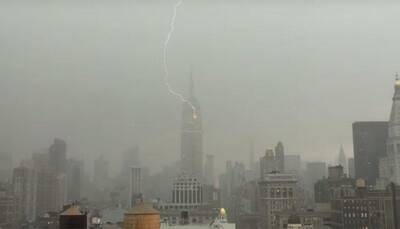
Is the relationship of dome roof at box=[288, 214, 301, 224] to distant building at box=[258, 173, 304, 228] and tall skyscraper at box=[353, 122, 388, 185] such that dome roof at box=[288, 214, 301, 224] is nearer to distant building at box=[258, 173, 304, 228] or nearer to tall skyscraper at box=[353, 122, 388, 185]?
distant building at box=[258, 173, 304, 228]

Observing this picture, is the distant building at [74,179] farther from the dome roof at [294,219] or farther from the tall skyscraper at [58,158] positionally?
the dome roof at [294,219]

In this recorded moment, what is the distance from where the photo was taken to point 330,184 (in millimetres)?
10844

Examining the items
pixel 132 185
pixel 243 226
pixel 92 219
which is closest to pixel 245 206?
pixel 243 226

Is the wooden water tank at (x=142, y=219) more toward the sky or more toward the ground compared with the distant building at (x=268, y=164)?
more toward the ground

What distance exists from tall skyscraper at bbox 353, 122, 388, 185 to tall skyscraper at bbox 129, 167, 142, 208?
449 centimetres

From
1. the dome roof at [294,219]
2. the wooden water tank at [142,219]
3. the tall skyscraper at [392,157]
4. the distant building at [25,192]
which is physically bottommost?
Result: the dome roof at [294,219]

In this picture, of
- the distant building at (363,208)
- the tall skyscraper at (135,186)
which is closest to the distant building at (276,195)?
the distant building at (363,208)

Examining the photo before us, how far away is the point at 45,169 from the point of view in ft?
28.2

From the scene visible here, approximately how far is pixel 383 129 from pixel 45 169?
724cm

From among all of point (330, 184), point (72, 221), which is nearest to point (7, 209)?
point (72, 221)

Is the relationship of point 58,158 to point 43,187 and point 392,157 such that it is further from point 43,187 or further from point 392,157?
point 392,157

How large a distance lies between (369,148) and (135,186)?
532 centimetres

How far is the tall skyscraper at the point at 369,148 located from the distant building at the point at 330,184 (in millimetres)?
424

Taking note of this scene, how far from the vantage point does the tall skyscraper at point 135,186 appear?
826cm
